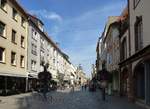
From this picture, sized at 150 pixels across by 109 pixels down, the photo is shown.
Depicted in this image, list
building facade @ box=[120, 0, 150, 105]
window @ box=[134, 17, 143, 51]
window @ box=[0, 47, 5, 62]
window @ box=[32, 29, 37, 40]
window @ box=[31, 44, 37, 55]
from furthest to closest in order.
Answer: window @ box=[32, 29, 37, 40]
window @ box=[31, 44, 37, 55]
window @ box=[0, 47, 5, 62]
window @ box=[134, 17, 143, 51]
building facade @ box=[120, 0, 150, 105]

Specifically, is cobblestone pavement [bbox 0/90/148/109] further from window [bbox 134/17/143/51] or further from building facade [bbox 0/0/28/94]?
building facade [bbox 0/0/28/94]

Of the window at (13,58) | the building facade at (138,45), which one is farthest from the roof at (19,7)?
the building facade at (138,45)

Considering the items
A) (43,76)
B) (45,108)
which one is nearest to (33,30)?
(43,76)

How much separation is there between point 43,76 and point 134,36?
26.2 feet

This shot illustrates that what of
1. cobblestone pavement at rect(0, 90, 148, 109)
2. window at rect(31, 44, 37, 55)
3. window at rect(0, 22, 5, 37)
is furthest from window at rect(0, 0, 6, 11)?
window at rect(31, 44, 37, 55)

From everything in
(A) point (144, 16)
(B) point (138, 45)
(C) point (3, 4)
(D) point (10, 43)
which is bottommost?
(B) point (138, 45)

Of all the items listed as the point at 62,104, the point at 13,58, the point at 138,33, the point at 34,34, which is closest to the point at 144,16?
the point at 138,33

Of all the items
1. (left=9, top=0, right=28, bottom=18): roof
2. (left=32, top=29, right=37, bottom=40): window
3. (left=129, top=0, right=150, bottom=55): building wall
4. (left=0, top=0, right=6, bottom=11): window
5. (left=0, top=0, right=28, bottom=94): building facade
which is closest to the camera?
(left=129, top=0, right=150, bottom=55): building wall

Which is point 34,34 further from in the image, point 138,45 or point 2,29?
point 138,45

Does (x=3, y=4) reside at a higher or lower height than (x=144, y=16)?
higher

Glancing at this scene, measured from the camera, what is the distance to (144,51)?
20109 mm

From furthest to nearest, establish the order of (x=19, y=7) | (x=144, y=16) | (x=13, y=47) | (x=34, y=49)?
(x=34, y=49)
(x=19, y=7)
(x=13, y=47)
(x=144, y=16)

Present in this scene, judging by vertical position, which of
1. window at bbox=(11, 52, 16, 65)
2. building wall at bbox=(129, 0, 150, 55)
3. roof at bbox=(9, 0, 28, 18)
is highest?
roof at bbox=(9, 0, 28, 18)

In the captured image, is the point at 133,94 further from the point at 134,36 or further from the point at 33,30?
the point at 33,30
